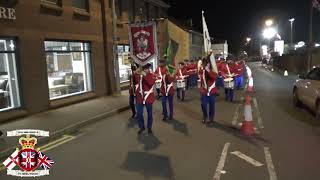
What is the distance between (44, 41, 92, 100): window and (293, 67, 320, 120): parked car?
9049 mm

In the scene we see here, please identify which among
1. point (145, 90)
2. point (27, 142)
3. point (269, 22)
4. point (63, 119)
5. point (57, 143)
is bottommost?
point (57, 143)

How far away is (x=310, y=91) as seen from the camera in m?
11.6

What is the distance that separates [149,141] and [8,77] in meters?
5.89

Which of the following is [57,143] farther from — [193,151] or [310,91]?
[310,91]

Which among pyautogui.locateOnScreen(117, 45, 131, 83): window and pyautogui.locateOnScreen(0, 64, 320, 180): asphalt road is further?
pyautogui.locateOnScreen(117, 45, 131, 83): window

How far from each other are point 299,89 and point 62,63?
9.24m

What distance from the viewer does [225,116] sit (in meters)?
12.0

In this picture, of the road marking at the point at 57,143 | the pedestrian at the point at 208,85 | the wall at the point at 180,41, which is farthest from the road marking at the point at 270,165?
the wall at the point at 180,41

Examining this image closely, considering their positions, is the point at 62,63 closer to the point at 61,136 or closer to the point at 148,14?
the point at 61,136

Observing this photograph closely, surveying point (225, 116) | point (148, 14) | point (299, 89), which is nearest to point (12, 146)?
point (225, 116)

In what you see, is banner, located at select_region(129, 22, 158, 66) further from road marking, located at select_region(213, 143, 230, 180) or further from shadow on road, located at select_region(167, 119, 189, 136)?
road marking, located at select_region(213, 143, 230, 180)


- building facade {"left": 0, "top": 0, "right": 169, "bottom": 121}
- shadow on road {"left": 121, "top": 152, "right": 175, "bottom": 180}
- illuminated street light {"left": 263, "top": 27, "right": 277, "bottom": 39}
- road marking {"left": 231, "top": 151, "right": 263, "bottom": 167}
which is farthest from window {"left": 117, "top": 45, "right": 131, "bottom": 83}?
illuminated street light {"left": 263, "top": 27, "right": 277, "bottom": 39}

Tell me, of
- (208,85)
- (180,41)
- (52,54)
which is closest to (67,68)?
(52,54)

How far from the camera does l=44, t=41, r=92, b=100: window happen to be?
14.6m
